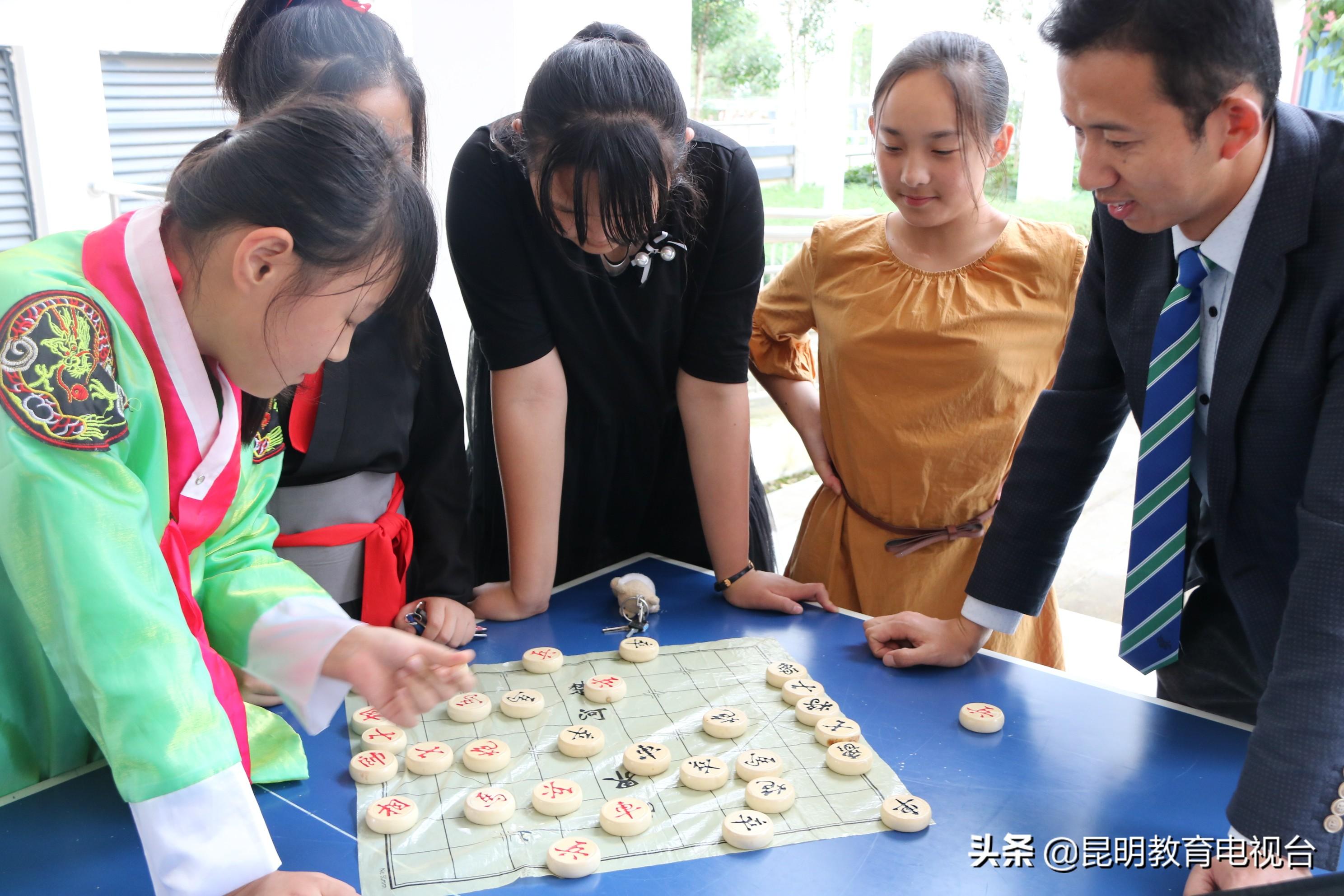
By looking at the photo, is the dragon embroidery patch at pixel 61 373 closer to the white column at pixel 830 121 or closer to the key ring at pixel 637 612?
the key ring at pixel 637 612

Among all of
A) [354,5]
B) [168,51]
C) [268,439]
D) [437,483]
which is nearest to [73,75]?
[168,51]

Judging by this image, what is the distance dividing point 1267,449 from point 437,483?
1.19m

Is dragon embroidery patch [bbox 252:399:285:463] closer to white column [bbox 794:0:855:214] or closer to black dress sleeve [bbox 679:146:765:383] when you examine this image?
black dress sleeve [bbox 679:146:765:383]

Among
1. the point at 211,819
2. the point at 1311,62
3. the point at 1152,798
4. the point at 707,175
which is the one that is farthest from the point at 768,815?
the point at 1311,62

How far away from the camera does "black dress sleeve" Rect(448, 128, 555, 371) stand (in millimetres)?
1636

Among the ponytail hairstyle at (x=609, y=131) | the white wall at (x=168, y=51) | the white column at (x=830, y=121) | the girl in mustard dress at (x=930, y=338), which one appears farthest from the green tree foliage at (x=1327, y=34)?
the ponytail hairstyle at (x=609, y=131)

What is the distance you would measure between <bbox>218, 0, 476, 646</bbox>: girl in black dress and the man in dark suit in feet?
2.39

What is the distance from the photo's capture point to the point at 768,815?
1.13 metres

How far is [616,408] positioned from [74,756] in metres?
1.00

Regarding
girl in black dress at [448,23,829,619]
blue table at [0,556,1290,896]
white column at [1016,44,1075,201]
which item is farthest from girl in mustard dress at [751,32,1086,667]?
white column at [1016,44,1075,201]

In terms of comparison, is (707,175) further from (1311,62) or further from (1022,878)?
(1311,62)

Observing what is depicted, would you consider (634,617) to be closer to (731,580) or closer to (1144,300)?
(731,580)

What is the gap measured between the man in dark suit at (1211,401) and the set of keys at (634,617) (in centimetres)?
35

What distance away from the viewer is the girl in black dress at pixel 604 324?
1448mm
